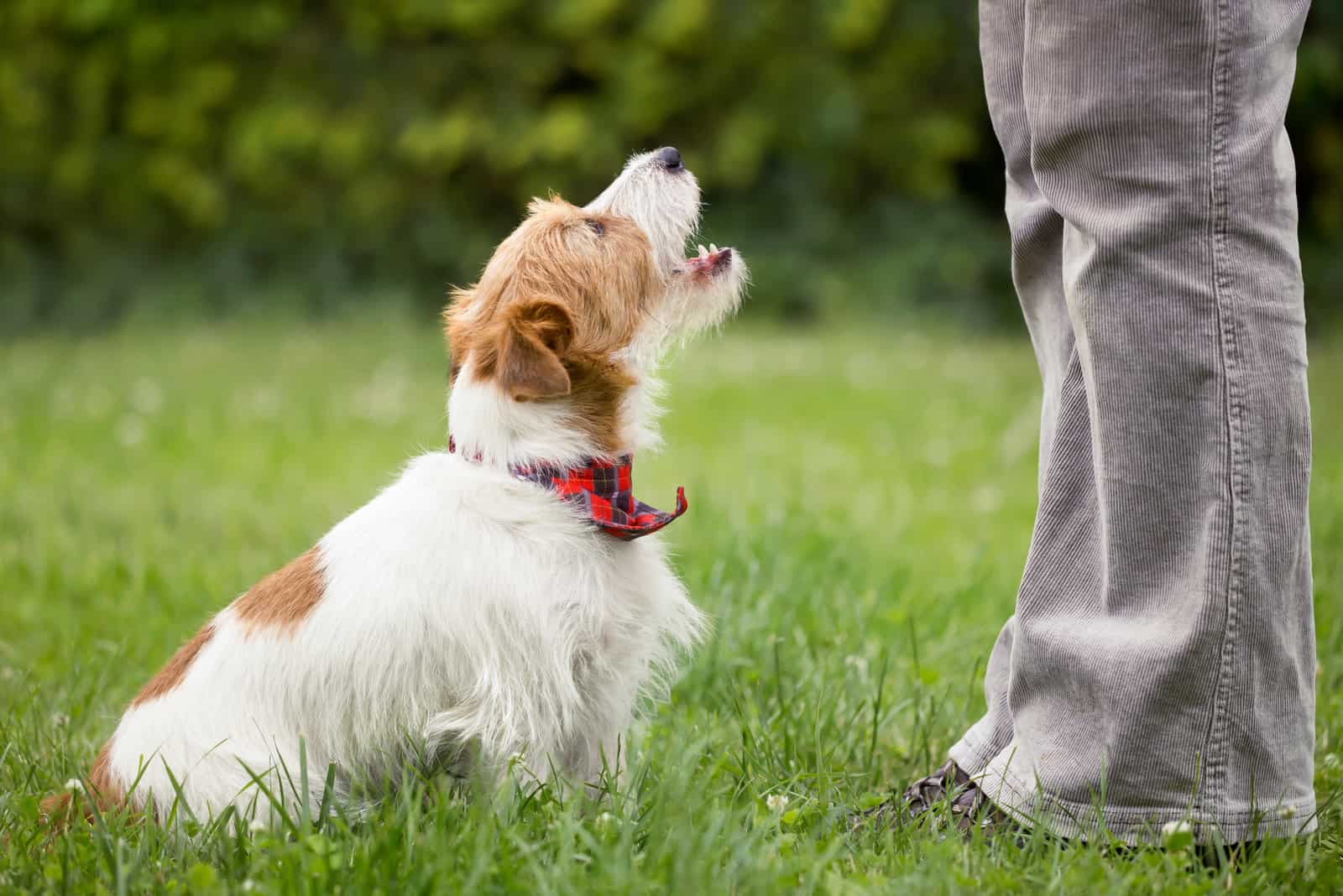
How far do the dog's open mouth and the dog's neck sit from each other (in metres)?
0.50

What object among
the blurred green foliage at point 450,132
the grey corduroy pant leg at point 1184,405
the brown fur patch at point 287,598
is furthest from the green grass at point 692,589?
the blurred green foliage at point 450,132

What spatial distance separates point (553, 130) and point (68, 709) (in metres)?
9.65

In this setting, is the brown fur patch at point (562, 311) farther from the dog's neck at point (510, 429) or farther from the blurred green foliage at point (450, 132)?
the blurred green foliage at point (450, 132)

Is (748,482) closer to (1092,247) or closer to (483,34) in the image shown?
(1092,247)

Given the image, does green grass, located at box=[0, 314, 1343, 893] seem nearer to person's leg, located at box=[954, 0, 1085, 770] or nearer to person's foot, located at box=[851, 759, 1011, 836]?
person's foot, located at box=[851, 759, 1011, 836]

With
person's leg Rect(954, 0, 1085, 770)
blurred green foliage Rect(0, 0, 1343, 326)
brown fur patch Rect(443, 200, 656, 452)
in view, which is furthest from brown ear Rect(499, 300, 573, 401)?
blurred green foliage Rect(0, 0, 1343, 326)

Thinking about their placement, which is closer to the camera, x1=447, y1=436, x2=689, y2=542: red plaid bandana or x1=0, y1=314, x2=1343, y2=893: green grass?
x1=0, y1=314, x2=1343, y2=893: green grass

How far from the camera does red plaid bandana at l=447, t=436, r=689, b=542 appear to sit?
235cm

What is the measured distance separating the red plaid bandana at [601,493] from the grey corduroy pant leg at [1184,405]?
80 centimetres

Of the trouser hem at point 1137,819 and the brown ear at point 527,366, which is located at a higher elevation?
the brown ear at point 527,366

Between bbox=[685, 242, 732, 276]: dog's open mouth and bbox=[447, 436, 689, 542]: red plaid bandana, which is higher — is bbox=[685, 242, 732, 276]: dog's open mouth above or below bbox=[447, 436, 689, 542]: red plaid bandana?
above

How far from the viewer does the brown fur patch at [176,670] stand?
239 centimetres

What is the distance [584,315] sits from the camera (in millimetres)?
2479

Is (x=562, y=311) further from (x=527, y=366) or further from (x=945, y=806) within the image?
(x=945, y=806)
